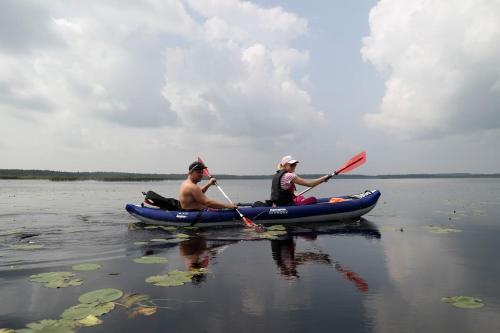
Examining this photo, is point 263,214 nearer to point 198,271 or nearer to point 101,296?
point 198,271

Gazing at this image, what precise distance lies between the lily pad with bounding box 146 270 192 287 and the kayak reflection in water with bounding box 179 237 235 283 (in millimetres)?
170

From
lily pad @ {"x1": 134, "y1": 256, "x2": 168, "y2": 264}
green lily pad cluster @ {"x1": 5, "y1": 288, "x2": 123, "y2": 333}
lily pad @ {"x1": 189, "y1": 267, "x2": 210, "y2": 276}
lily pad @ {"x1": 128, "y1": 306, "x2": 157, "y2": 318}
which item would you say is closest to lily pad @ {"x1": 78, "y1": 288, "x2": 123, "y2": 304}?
green lily pad cluster @ {"x1": 5, "y1": 288, "x2": 123, "y2": 333}

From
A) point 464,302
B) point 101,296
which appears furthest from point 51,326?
point 464,302

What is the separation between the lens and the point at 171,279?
20.1ft

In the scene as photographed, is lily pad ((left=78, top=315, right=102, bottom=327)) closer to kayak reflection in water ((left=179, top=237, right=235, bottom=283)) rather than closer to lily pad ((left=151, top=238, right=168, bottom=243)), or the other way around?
kayak reflection in water ((left=179, top=237, right=235, bottom=283))

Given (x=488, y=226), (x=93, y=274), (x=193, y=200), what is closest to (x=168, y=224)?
(x=193, y=200)

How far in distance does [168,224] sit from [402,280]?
7859mm

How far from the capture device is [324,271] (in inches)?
274

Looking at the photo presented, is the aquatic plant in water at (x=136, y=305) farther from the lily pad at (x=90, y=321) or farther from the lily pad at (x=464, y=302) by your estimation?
the lily pad at (x=464, y=302)

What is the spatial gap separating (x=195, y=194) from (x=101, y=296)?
249 inches

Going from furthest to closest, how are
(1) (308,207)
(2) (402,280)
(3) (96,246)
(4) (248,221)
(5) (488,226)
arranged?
(5) (488,226) → (1) (308,207) → (4) (248,221) → (3) (96,246) → (2) (402,280)

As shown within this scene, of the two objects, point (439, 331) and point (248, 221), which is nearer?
point (439, 331)

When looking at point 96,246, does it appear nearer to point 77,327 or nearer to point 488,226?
point 77,327

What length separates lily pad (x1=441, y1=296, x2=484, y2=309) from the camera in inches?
199
